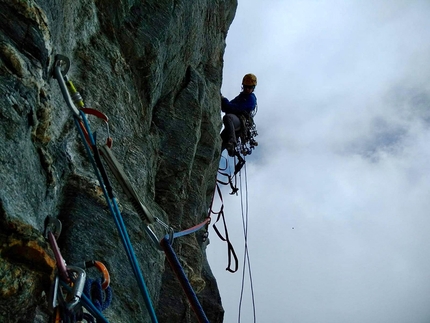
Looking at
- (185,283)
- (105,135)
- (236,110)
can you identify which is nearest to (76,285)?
(185,283)

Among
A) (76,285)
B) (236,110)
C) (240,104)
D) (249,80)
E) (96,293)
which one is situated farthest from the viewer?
(249,80)

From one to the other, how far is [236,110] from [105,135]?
4584 millimetres

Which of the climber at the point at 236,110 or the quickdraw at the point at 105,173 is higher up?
the climber at the point at 236,110

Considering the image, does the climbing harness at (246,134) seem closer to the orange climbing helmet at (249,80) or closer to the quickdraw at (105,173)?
the orange climbing helmet at (249,80)

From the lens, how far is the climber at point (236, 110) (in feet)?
26.2

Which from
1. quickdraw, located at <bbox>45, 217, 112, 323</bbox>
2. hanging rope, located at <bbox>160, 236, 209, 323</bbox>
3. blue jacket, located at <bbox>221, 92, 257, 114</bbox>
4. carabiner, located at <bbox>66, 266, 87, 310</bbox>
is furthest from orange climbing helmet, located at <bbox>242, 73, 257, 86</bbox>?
carabiner, located at <bbox>66, 266, 87, 310</bbox>

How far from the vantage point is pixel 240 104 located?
8375mm

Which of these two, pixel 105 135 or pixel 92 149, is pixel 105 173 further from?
pixel 105 135

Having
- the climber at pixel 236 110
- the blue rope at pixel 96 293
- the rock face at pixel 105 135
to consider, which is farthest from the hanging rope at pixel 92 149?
the climber at pixel 236 110

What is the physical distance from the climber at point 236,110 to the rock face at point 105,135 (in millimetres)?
727

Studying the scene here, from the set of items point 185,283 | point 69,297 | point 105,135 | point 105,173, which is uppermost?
point 105,135

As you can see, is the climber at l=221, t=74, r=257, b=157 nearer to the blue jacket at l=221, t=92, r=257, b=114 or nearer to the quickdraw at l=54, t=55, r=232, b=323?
the blue jacket at l=221, t=92, r=257, b=114

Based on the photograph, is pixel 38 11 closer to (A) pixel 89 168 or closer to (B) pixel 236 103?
(A) pixel 89 168

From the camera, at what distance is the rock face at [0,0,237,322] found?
7.71 ft
